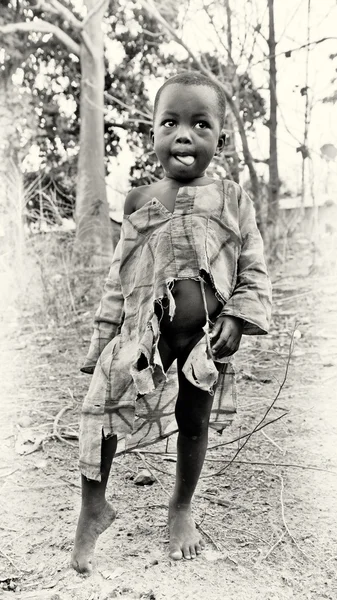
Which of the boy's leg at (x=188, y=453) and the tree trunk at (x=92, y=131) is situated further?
the tree trunk at (x=92, y=131)

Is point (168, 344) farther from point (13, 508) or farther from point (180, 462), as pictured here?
point (13, 508)

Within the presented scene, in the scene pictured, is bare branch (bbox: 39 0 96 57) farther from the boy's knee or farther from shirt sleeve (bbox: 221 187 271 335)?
→ the boy's knee

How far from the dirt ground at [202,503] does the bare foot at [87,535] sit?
1.4 inches

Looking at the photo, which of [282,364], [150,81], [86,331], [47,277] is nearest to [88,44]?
[150,81]

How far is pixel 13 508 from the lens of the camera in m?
2.09

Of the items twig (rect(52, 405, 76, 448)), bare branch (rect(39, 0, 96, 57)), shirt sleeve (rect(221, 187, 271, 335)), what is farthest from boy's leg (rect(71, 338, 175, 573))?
bare branch (rect(39, 0, 96, 57))

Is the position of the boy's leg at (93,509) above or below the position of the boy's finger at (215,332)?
below

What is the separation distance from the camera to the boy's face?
170 cm

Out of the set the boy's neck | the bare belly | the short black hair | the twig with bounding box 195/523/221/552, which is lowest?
the twig with bounding box 195/523/221/552

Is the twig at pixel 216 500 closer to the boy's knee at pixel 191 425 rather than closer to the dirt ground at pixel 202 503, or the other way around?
the dirt ground at pixel 202 503

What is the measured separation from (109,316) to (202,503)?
0.75 m

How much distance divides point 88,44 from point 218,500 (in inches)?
353

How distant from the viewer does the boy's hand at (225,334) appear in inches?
66.5

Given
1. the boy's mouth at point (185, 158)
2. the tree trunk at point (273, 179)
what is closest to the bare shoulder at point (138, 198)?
the boy's mouth at point (185, 158)
